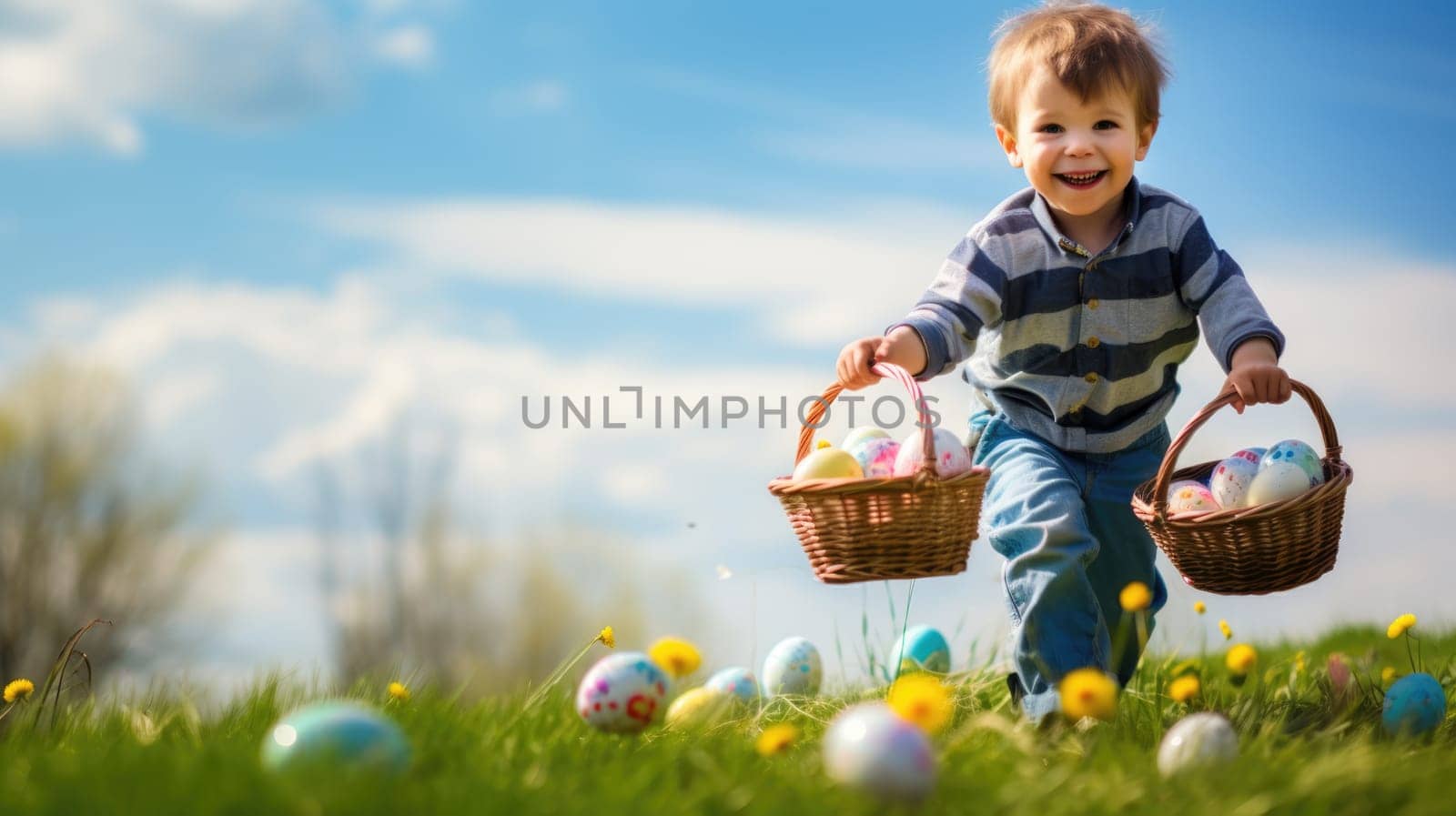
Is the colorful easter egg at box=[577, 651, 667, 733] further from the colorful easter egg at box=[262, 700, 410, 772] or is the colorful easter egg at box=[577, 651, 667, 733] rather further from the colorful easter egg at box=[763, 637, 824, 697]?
the colorful easter egg at box=[763, 637, 824, 697]

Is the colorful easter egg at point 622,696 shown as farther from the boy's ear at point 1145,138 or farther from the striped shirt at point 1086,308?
the boy's ear at point 1145,138

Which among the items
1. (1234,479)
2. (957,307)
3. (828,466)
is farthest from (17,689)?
(1234,479)

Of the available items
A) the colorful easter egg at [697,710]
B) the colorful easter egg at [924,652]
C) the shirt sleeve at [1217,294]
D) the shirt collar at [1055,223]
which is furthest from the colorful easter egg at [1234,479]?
the colorful easter egg at [924,652]

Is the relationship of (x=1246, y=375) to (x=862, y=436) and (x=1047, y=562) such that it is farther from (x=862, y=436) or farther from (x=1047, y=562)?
(x=862, y=436)

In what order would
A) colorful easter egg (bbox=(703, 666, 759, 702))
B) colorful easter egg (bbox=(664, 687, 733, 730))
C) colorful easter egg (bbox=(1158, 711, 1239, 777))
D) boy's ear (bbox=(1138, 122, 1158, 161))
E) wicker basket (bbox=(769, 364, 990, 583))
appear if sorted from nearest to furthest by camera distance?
colorful easter egg (bbox=(1158, 711, 1239, 777)) < wicker basket (bbox=(769, 364, 990, 583)) < colorful easter egg (bbox=(664, 687, 733, 730)) < boy's ear (bbox=(1138, 122, 1158, 161)) < colorful easter egg (bbox=(703, 666, 759, 702))

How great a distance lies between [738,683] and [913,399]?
1479 millimetres

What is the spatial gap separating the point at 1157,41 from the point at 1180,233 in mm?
571

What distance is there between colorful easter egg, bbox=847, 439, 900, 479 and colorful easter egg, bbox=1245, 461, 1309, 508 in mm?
880

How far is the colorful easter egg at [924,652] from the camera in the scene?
4.47 m

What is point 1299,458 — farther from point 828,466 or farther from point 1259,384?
point 828,466

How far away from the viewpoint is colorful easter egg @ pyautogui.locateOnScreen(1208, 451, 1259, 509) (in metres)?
3.20

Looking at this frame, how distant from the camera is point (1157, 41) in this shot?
3.61 meters

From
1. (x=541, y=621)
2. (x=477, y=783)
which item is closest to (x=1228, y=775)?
(x=477, y=783)

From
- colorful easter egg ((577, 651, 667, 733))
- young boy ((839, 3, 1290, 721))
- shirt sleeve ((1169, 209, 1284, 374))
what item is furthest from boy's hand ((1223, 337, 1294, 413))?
colorful easter egg ((577, 651, 667, 733))
